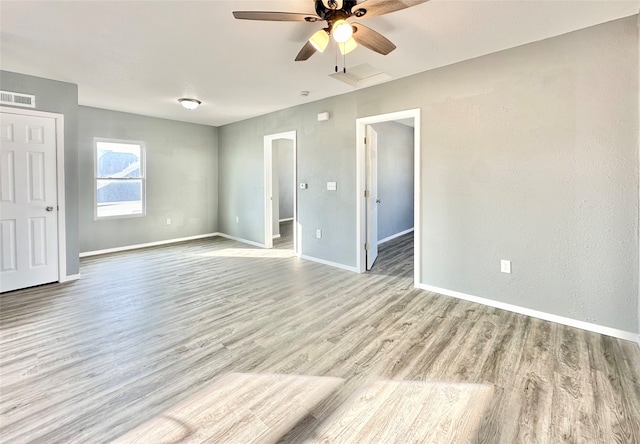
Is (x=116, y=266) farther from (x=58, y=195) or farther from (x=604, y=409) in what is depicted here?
(x=604, y=409)

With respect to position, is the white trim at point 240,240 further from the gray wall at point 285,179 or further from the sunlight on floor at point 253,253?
the gray wall at point 285,179

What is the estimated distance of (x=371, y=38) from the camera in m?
2.25

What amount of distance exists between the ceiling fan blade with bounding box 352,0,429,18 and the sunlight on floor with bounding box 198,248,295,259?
3.92 meters

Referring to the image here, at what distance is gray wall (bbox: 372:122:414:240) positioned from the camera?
6.26 metres

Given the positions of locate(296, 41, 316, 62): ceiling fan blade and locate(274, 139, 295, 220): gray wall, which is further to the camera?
locate(274, 139, 295, 220): gray wall

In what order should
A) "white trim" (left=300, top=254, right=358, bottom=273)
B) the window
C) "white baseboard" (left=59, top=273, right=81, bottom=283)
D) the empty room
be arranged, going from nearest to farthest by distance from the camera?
the empty room < "white baseboard" (left=59, top=273, right=81, bottom=283) < "white trim" (left=300, top=254, right=358, bottom=273) < the window

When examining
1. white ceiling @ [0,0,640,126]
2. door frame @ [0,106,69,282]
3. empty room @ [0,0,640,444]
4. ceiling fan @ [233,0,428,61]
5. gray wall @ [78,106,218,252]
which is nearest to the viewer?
empty room @ [0,0,640,444]

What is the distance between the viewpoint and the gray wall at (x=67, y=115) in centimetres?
356

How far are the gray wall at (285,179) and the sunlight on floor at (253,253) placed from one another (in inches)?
126

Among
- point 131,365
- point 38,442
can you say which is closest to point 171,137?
point 131,365

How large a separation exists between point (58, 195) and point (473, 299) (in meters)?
5.05

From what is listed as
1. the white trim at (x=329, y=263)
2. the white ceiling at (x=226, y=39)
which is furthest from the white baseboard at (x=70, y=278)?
the white trim at (x=329, y=263)

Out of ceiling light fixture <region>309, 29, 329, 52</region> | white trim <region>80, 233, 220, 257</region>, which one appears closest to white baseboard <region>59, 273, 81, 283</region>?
white trim <region>80, 233, 220, 257</region>

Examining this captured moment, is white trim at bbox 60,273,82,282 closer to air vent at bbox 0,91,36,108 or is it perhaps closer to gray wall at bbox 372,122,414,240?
air vent at bbox 0,91,36,108
